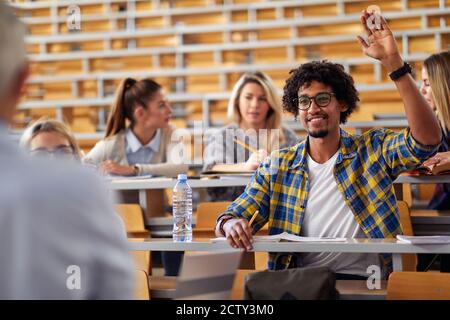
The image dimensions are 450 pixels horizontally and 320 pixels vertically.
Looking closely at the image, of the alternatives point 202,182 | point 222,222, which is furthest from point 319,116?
point 202,182

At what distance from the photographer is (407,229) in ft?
8.62

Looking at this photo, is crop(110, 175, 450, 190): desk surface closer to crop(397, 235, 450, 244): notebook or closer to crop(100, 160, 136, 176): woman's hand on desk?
crop(100, 160, 136, 176): woman's hand on desk

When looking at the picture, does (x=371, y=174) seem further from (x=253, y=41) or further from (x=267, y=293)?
(x=253, y=41)

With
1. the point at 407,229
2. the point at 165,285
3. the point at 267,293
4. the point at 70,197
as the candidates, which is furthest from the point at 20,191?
the point at 407,229

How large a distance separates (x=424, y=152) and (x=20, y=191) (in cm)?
166

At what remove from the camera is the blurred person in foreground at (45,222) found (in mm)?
716

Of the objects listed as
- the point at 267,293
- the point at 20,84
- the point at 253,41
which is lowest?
the point at 267,293

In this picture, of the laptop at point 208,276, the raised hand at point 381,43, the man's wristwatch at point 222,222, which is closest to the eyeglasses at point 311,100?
the raised hand at point 381,43

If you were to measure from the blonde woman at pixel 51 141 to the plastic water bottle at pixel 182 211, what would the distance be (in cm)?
63

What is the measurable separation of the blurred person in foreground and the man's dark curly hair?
1.75 metres

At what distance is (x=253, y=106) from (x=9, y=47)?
10.2ft

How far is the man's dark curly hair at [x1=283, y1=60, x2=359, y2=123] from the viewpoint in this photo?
2.45 m
